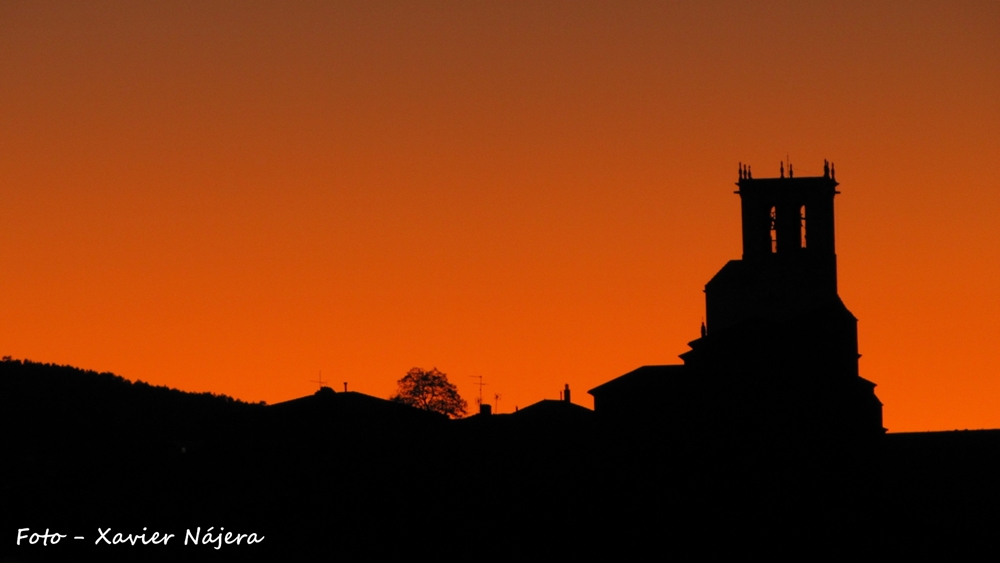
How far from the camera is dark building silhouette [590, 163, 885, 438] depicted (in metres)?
69.3

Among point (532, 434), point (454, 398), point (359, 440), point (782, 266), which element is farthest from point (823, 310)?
point (454, 398)

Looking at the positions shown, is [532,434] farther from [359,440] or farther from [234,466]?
[234,466]

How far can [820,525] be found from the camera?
199 feet

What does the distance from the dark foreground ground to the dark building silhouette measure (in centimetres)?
133

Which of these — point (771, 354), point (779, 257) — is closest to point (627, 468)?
point (771, 354)

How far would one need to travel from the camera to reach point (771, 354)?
2830 inches

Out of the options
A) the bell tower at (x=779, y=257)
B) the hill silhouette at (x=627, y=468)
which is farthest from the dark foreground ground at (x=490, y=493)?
the bell tower at (x=779, y=257)

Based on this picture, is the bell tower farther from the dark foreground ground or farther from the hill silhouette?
the dark foreground ground

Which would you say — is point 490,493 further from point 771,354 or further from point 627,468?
point 771,354

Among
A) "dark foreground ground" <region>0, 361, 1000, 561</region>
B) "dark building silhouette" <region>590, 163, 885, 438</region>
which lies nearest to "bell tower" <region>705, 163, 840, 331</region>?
"dark building silhouette" <region>590, 163, 885, 438</region>

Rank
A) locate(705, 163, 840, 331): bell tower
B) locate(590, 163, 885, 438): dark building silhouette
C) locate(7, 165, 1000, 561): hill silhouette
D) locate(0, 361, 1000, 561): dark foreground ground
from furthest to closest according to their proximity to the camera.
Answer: locate(705, 163, 840, 331): bell tower, locate(590, 163, 885, 438): dark building silhouette, locate(7, 165, 1000, 561): hill silhouette, locate(0, 361, 1000, 561): dark foreground ground

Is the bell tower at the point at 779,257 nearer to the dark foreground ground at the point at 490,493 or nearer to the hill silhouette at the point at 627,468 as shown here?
the hill silhouette at the point at 627,468

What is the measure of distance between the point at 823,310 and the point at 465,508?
76.0ft

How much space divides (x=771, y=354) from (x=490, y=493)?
1401cm
